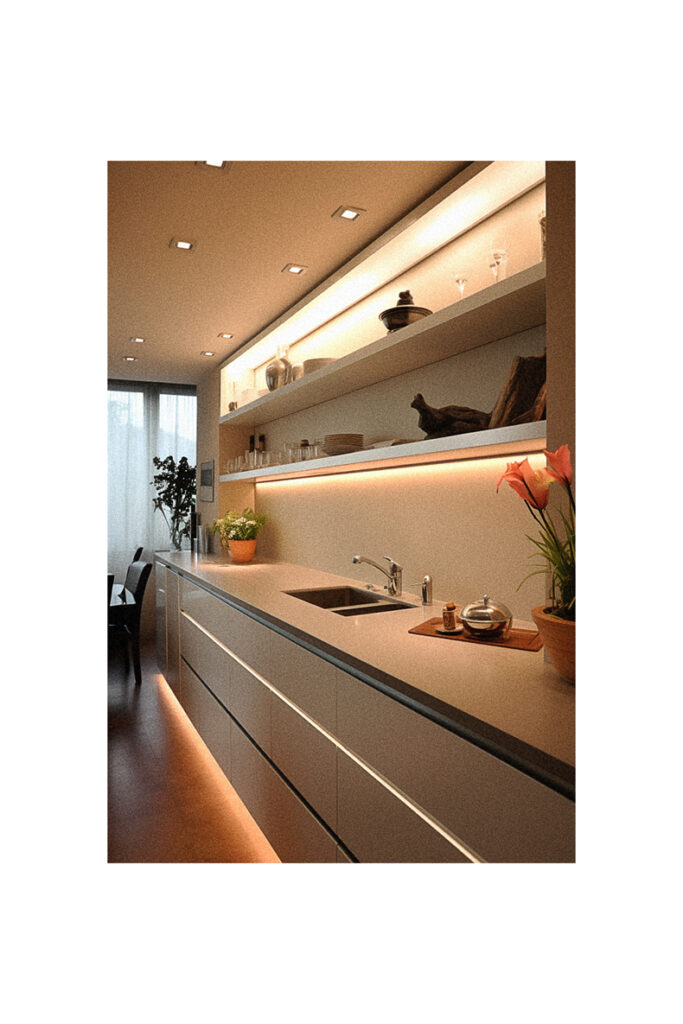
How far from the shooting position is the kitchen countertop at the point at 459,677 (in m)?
0.97

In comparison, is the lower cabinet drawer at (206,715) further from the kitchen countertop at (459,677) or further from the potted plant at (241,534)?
the potted plant at (241,534)

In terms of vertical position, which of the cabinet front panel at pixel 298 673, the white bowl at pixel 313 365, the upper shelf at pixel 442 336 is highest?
the white bowl at pixel 313 365

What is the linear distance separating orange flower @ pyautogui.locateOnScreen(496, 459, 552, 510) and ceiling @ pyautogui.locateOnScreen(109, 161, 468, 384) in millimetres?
1221

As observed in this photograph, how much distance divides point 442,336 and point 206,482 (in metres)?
3.53

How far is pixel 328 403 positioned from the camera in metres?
3.46

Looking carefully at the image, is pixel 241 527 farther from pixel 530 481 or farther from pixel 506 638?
pixel 530 481

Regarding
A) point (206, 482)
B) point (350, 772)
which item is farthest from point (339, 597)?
point (206, 482)

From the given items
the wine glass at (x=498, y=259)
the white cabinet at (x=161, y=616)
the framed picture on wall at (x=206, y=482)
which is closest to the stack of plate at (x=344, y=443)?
the wine glass at (x=498, y=259)

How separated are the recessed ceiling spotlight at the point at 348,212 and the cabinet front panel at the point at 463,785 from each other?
174cm

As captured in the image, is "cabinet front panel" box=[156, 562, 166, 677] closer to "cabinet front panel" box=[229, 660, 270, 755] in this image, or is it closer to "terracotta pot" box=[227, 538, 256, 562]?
"terracotta pot" box=[227, 538, 256, 562]

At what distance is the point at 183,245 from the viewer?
2.65m
